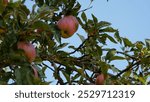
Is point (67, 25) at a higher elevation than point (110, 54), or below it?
higher

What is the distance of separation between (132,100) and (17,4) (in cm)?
81

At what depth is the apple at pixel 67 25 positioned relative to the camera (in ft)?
6.63

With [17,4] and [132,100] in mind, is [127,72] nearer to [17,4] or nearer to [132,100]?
[132,100]

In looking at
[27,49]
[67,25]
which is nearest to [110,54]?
[67,25]

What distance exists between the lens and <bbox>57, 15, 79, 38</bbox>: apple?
202 centimetres

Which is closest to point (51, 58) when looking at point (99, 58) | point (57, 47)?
point (57, 47)


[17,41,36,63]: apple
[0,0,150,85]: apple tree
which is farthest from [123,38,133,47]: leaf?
[17,41,36,63]: apple

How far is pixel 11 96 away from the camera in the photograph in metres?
2.05

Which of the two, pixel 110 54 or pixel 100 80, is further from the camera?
pixel 110 54

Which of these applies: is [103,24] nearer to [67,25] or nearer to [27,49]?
[67,25]

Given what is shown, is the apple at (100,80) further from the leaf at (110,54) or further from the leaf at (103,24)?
the leaf at (103,24)

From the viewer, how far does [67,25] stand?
204 cm

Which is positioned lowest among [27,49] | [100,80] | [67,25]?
[100,80]

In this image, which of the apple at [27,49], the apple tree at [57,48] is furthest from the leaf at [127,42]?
the apple at [27,49]
